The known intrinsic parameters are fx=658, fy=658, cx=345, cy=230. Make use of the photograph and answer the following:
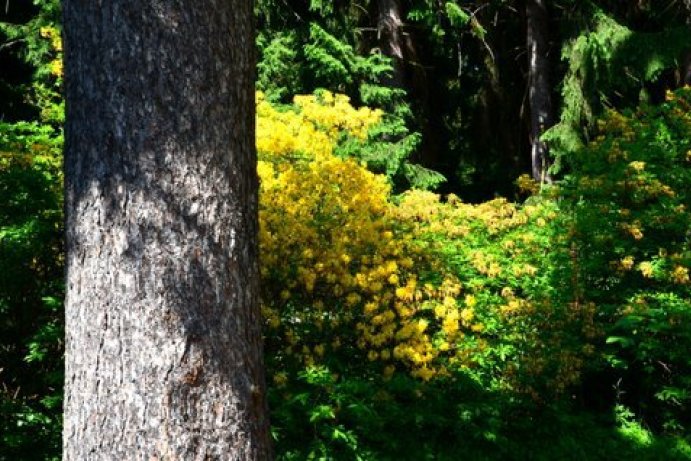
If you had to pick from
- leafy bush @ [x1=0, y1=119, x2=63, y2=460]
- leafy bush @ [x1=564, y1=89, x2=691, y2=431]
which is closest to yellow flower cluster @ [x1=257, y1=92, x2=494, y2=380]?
leafy bush @ [x1=564, y1=89, x2=691, y2=431]

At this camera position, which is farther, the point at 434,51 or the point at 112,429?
the point at 434,51

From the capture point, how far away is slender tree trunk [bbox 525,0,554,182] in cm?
1131

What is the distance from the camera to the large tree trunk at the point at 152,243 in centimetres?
197

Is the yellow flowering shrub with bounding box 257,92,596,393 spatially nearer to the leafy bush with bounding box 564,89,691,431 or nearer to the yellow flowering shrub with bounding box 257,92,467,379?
the yellow flowering shrub with bounding box 257,92,467,379

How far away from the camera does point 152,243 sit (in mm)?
1999

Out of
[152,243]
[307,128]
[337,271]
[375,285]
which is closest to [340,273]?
[337,271]

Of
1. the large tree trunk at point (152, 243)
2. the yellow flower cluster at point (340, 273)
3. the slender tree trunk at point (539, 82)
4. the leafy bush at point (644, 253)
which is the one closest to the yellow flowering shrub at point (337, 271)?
the yellow flower cluster at point (340, 273)

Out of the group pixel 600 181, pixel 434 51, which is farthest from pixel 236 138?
pixel 434 51

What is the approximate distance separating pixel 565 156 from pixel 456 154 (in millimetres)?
5896

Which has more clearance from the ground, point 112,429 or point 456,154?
point 456,154

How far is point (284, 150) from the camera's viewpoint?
596cm

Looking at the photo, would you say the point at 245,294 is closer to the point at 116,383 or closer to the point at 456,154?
the point at 116,383

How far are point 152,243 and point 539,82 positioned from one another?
1061 cm

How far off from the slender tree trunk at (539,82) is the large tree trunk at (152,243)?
987cm
